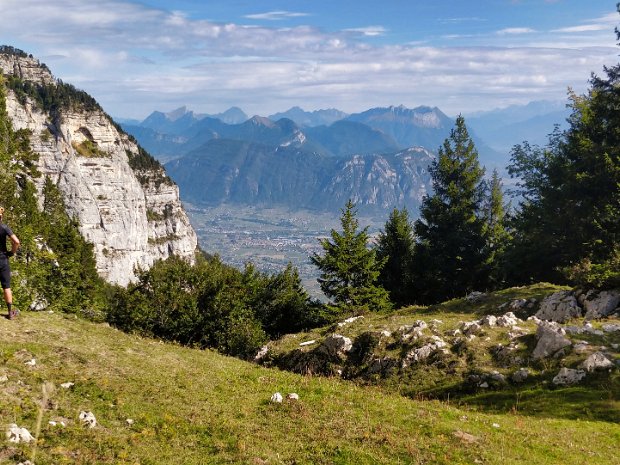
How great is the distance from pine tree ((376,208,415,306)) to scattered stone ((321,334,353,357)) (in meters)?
31.2

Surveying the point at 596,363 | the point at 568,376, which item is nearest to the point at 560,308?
the point at 596,363

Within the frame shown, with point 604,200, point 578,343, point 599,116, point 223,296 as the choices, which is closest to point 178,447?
point 578,343

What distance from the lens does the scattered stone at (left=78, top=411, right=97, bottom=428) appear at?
12.1 meters

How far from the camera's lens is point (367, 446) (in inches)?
516

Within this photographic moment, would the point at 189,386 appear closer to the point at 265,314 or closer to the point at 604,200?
the point at 265,314

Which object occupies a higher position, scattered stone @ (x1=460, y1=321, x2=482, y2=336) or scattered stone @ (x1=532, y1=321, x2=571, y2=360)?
scattered stone @ (x1=532, y1=321, x2=571, y2=360)

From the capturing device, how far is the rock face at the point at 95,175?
517 ft

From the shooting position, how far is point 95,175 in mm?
171875

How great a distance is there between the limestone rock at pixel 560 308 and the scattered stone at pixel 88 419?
90.7 ft

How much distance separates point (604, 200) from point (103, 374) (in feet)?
125

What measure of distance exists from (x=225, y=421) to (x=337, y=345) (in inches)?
609

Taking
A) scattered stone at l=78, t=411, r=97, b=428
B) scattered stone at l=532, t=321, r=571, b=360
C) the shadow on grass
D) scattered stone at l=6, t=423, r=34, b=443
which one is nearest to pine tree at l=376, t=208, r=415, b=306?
scattered stone at l=532, t=321, r=571, b=360

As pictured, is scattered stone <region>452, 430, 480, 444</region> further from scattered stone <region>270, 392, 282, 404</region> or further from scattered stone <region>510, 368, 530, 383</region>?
scattered stone <region>510, 368, 530, 383</region>

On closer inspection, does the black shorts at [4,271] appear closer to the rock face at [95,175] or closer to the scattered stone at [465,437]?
the scattered stone at [465,437]
